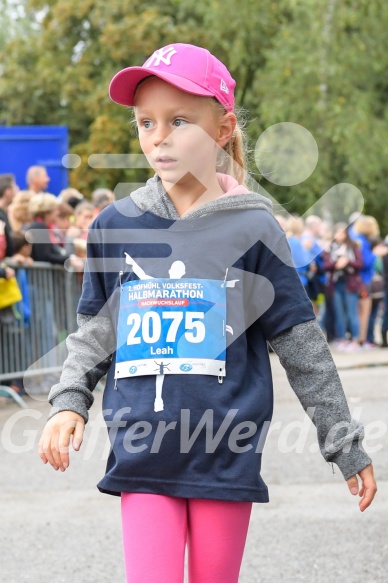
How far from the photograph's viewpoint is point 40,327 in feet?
35.5

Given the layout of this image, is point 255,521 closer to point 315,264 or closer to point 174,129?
point 174,129

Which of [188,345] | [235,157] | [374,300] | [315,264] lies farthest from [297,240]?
[188,345]

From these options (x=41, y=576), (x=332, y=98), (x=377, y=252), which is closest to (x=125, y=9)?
(x=332, y=98)

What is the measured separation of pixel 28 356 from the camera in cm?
1062

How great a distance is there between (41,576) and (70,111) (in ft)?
121

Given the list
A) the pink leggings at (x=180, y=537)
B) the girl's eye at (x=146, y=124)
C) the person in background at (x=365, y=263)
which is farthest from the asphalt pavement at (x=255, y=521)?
the person in background at (x=365, y=263)

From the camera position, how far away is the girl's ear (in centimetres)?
316

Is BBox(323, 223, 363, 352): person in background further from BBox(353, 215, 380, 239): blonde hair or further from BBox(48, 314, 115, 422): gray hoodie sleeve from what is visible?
BBox(48, 314, 115, 422): gray hoodie sleeve

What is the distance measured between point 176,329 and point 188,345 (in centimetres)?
5

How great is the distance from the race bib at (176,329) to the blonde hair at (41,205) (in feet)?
27.0

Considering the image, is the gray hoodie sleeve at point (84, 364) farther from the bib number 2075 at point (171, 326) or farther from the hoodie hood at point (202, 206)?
the hoodie hood at point (202, 206)

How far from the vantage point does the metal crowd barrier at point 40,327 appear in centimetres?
1020

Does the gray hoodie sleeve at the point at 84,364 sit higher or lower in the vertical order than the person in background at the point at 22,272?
higher

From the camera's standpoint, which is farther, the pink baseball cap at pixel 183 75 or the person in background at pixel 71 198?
the person in background at pixel 71 198
